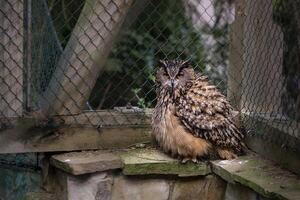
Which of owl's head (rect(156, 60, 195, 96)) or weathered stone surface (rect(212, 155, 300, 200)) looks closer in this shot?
weathered stone surface (rect(212, 155, 300, 200))

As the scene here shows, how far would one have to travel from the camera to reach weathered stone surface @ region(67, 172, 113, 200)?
425 centimetres

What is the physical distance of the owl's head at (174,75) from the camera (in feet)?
14.3

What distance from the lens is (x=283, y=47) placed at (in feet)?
13.5

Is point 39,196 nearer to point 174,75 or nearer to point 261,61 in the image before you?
point 174,75

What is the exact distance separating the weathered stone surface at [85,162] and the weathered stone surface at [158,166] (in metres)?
0.07

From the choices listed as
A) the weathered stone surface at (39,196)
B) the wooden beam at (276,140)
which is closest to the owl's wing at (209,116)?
the wooden beam at (276,140)

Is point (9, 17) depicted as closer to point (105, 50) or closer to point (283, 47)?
point (105, 50)

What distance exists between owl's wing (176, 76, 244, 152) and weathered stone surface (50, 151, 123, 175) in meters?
0.49

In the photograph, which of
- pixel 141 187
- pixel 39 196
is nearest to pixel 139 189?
pixel 141 187

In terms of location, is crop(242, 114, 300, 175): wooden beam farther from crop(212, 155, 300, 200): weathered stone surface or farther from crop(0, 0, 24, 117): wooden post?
crop(0, 0, 24, 117): wooden post

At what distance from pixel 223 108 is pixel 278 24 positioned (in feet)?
2.04

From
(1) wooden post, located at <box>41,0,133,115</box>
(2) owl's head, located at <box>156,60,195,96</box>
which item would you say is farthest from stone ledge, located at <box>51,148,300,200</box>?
(2) owl's head, located at <box>156,60,195,96</box>

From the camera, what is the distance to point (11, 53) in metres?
4.14

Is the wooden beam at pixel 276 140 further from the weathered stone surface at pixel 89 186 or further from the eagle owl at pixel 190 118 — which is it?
the weathered stone surface at pixel 89 186
